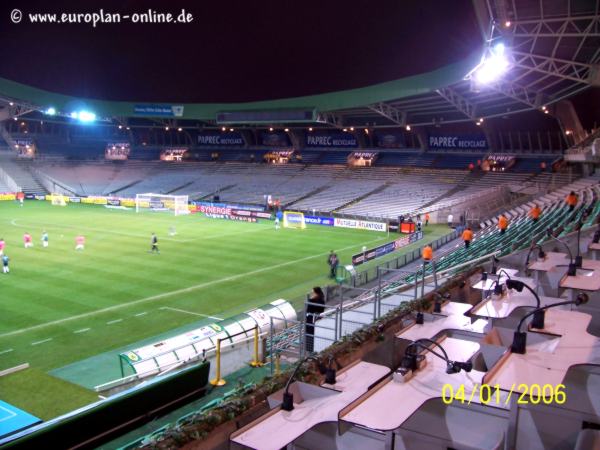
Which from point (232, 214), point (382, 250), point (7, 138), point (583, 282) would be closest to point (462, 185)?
point (232, 214)

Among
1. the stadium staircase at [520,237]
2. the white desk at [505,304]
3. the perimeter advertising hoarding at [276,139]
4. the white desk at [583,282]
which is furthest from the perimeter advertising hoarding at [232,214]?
the white desk at [583,282]

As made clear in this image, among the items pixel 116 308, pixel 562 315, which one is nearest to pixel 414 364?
pixel 562 315

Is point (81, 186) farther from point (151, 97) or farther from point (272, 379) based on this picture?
point (272, 379)

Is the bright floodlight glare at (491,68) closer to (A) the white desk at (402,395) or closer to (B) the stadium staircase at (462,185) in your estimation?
(B) the stadium staircase at (462,185)

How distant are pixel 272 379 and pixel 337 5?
1297 cm

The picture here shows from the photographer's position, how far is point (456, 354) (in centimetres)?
566

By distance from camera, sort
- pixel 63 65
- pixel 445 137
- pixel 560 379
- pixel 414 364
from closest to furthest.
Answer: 1. pixel 560 379
2. pixel 414 364
3. pixel 63 65
4. pixel 445 137

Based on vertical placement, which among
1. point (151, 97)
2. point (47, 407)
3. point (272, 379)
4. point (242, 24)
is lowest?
point (47, 407)

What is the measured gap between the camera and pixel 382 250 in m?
30.7

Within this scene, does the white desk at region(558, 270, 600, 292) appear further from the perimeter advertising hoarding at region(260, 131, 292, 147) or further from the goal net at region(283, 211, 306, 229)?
the perimeter advertising hoarding at region(260, 131, 292, 147)

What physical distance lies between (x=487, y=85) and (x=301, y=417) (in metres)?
36.5

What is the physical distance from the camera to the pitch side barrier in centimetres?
848
